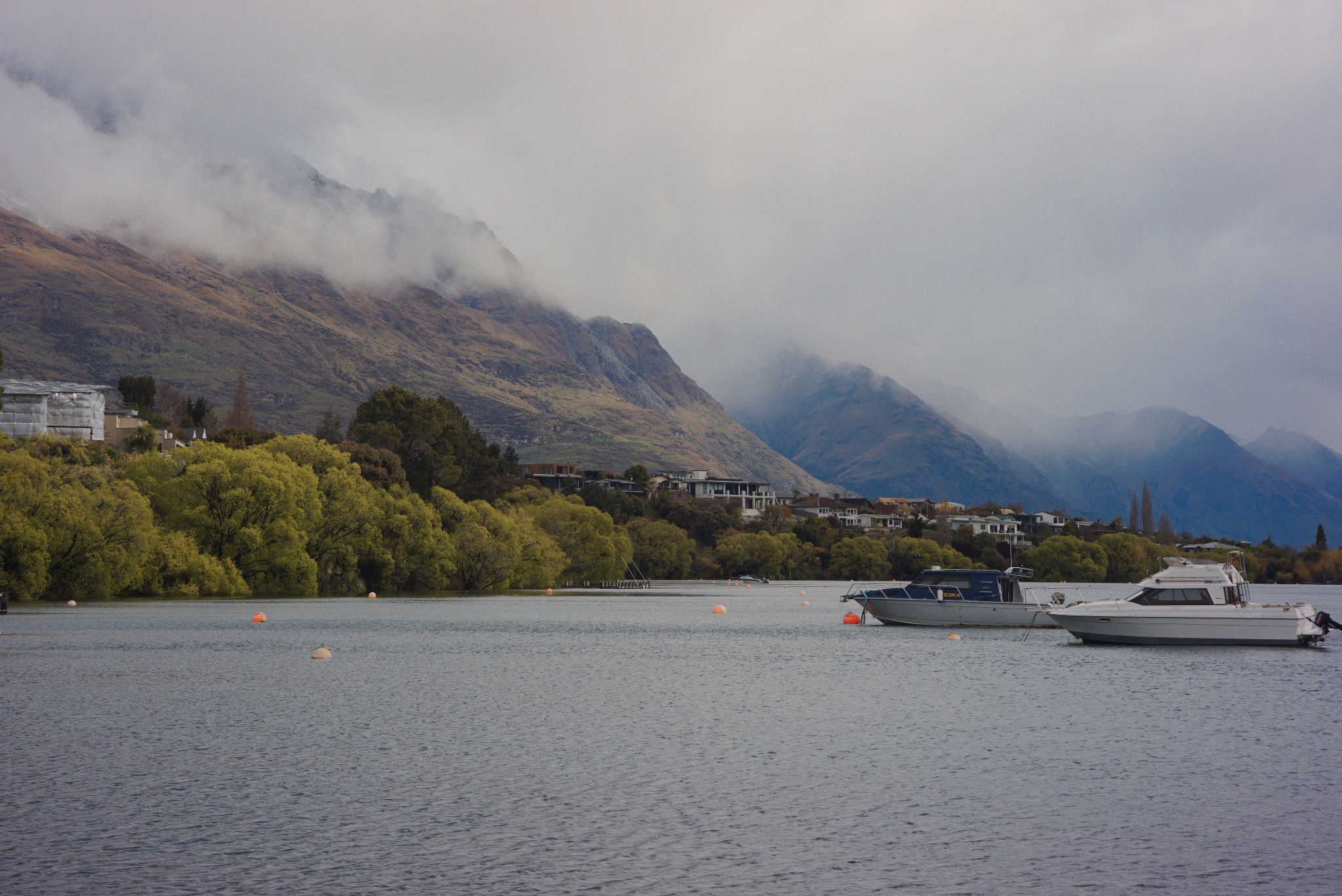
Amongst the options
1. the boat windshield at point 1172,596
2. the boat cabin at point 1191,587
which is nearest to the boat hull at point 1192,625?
the boat windshield at point 1172,596

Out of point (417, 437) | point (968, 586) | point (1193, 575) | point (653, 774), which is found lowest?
point (653, 774)

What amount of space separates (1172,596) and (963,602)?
22437mm

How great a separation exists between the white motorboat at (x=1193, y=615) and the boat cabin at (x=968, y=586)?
1862cm

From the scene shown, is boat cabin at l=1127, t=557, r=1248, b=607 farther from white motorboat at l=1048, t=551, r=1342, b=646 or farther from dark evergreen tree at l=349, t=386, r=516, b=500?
dark evergreen tree at l=349, t=386, r=516, b=500

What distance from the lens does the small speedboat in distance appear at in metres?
92.0

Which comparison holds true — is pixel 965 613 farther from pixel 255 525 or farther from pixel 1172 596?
pixel 255 525

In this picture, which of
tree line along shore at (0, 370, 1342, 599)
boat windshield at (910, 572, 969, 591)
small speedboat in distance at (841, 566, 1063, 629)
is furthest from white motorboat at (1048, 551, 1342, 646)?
tree line along shore at (0, 370, 1342, 599)

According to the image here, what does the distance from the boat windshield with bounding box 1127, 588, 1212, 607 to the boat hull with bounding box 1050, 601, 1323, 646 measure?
2.06 feet

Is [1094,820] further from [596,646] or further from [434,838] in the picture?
[596,646]

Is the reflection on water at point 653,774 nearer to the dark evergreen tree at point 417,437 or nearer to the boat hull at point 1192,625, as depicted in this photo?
the boat hull at point 1192,625

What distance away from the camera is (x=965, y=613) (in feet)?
304

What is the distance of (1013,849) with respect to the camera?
22.7 metres

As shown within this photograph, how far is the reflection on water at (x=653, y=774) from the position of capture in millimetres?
20953

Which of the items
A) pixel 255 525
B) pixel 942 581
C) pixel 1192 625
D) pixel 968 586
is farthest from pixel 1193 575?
pixel 255 525
